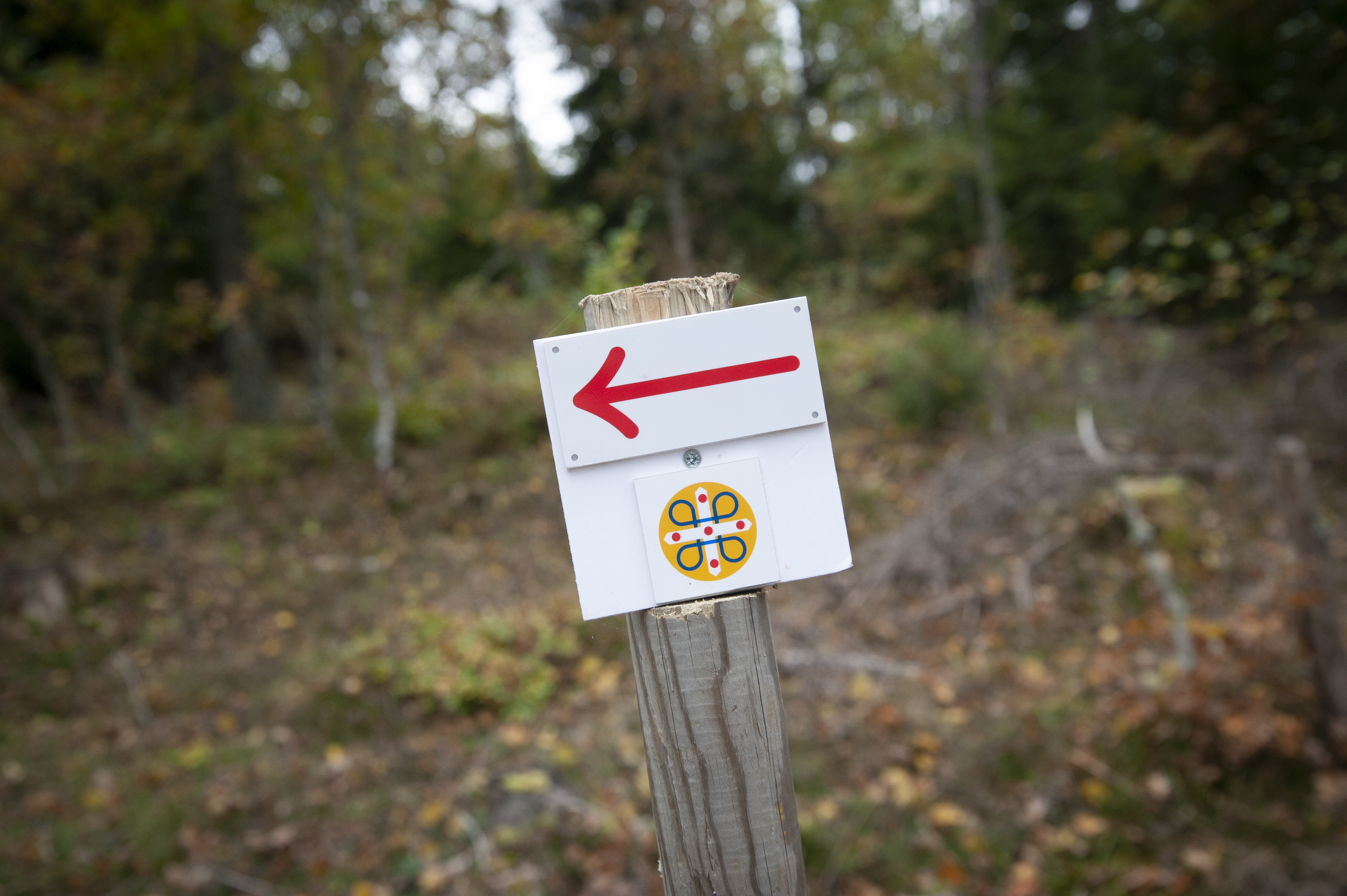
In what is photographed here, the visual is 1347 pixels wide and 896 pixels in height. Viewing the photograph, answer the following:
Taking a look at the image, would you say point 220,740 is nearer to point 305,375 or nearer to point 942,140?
point 305,375

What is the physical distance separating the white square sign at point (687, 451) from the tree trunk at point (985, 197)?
6411 millimetres

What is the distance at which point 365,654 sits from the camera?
4.52 m

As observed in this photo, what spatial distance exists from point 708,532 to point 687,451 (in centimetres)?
11

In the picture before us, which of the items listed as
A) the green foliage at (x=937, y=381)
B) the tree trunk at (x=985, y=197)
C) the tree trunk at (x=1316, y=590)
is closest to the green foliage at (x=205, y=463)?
the green foliage at (x=937, y=381)

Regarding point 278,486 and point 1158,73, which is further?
point 1158,73

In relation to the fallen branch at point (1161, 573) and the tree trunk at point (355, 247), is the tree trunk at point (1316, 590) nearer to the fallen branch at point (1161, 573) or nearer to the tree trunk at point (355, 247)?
the fallen branch at point (1161, 573)

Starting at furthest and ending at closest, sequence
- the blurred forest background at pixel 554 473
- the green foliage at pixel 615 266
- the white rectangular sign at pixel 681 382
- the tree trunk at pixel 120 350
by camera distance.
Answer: the tree trunk at pixel 120 350 → the green foliage at pixel 615 266 → the blurred forest background at pixel 554 473 → the white rectangular sign at pixel 681 382

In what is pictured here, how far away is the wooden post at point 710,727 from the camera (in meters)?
1.03

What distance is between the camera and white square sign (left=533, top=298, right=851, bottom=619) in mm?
994

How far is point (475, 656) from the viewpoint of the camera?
4.23m

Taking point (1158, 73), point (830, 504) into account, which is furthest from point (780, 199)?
point (830, 504)

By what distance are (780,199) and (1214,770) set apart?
524 inches

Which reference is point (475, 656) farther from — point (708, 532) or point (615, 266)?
point (708, 532)

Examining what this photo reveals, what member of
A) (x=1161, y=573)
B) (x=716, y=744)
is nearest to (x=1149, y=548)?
(x=1161, y=573)
